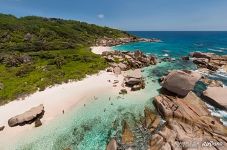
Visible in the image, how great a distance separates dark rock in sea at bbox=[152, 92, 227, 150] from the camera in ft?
64.9

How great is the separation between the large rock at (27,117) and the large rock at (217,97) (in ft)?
87.4

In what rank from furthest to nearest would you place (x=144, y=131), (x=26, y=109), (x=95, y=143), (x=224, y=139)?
(x=26, y=109) < (x=144, y=131) < (x=95, y=143) < (x=224, y=139)

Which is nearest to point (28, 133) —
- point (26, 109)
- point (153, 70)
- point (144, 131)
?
point (26, 109)

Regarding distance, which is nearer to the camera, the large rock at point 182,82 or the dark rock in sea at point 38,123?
the dark rock in sea at point 38,123

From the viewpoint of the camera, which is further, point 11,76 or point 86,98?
point 11,76

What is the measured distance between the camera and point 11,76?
42.8 metres

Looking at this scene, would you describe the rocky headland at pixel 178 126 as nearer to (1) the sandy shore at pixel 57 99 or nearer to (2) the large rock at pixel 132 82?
(2) the large rock at pixel 132 82

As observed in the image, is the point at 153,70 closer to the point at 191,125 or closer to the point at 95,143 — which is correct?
the point at 191,125

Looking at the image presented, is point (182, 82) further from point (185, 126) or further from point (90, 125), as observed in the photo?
point (90, 125)

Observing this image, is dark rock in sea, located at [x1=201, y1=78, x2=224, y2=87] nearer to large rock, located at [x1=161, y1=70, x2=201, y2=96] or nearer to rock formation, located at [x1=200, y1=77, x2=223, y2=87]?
→ rock formation, located at [x1=200, y1=77, x2=223, y2=87]

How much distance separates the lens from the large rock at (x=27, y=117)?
84.0 ft

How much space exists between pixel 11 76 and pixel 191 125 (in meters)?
38.2

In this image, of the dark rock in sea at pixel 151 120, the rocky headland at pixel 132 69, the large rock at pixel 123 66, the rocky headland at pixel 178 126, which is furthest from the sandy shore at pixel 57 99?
the rocky headland at pixel 178 126

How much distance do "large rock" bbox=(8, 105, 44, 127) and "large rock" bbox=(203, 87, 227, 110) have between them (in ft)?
87.4
